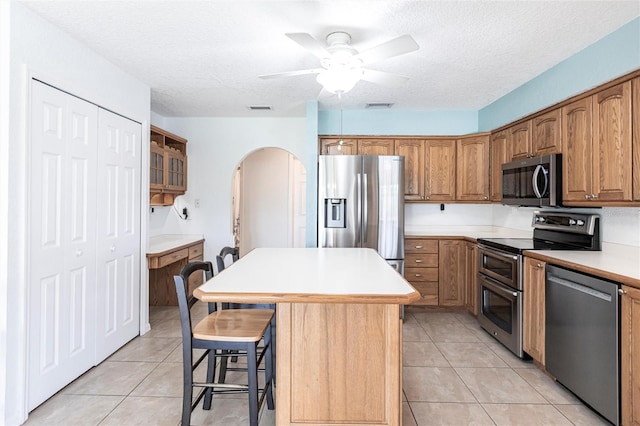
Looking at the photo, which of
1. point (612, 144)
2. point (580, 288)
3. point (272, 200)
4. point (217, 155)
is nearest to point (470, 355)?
point (580, 288)

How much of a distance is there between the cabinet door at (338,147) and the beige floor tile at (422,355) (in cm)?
230

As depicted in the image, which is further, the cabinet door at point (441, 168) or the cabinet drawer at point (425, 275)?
the cabinet door at point (441, 168)

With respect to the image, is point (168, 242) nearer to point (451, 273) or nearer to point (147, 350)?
point (147, 350)

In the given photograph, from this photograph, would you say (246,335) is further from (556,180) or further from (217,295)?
(556,180)

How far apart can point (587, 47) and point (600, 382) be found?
93.8 inches

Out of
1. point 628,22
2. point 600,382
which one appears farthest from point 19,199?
point 628,22

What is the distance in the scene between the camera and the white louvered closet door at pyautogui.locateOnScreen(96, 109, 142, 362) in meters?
2.93

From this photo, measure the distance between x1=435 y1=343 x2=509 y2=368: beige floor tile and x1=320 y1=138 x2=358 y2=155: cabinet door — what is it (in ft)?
7.81

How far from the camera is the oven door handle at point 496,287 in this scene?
120 inches

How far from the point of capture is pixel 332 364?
1.82 metres

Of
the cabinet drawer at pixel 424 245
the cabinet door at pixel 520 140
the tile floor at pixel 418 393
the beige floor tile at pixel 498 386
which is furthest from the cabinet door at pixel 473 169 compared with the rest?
the beige floor tile at pixel 498 386

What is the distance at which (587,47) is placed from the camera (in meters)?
2.84

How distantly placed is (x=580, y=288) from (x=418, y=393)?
47.7 inches

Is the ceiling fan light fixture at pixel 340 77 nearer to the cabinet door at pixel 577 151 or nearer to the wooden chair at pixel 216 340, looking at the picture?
the wooden chair at pixel 216 340
